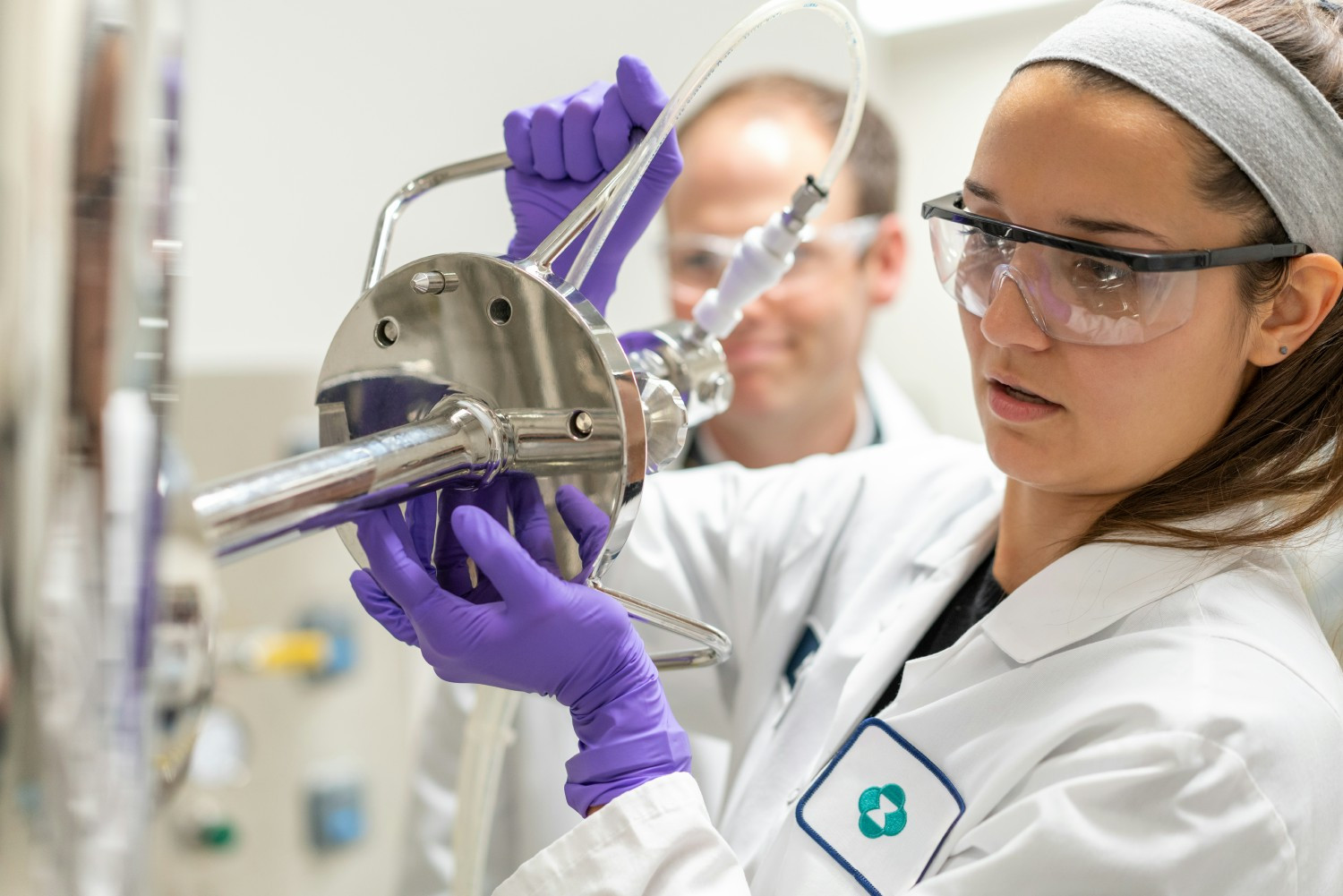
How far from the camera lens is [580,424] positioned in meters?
0.62

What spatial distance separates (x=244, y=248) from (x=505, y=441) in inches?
26.7

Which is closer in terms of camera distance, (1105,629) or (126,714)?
(126,714)

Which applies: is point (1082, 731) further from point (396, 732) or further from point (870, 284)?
point (870, 284)

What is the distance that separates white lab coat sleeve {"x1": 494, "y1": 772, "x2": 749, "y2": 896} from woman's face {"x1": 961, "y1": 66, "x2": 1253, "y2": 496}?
13.2 inches

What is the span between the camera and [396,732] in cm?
138

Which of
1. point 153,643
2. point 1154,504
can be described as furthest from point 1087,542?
point 153,643

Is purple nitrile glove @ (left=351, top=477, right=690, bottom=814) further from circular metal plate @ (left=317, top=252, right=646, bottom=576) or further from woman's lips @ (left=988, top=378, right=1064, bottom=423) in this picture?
woman's lips @ (left=988, top=378, right=1064, bottom=423)

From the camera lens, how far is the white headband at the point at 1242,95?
724 mm

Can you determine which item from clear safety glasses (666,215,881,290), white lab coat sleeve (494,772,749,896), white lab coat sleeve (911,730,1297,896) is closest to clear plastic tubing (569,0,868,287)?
white lab coat sleeve (494,772,749,896)

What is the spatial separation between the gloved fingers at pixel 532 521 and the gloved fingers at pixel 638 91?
0.29 metres

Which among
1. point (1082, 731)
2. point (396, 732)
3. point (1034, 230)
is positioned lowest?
point (396, 732)

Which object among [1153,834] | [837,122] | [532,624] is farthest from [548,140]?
[837,122]

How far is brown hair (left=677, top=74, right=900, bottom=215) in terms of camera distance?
5.54ft

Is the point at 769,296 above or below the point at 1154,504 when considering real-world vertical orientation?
above
